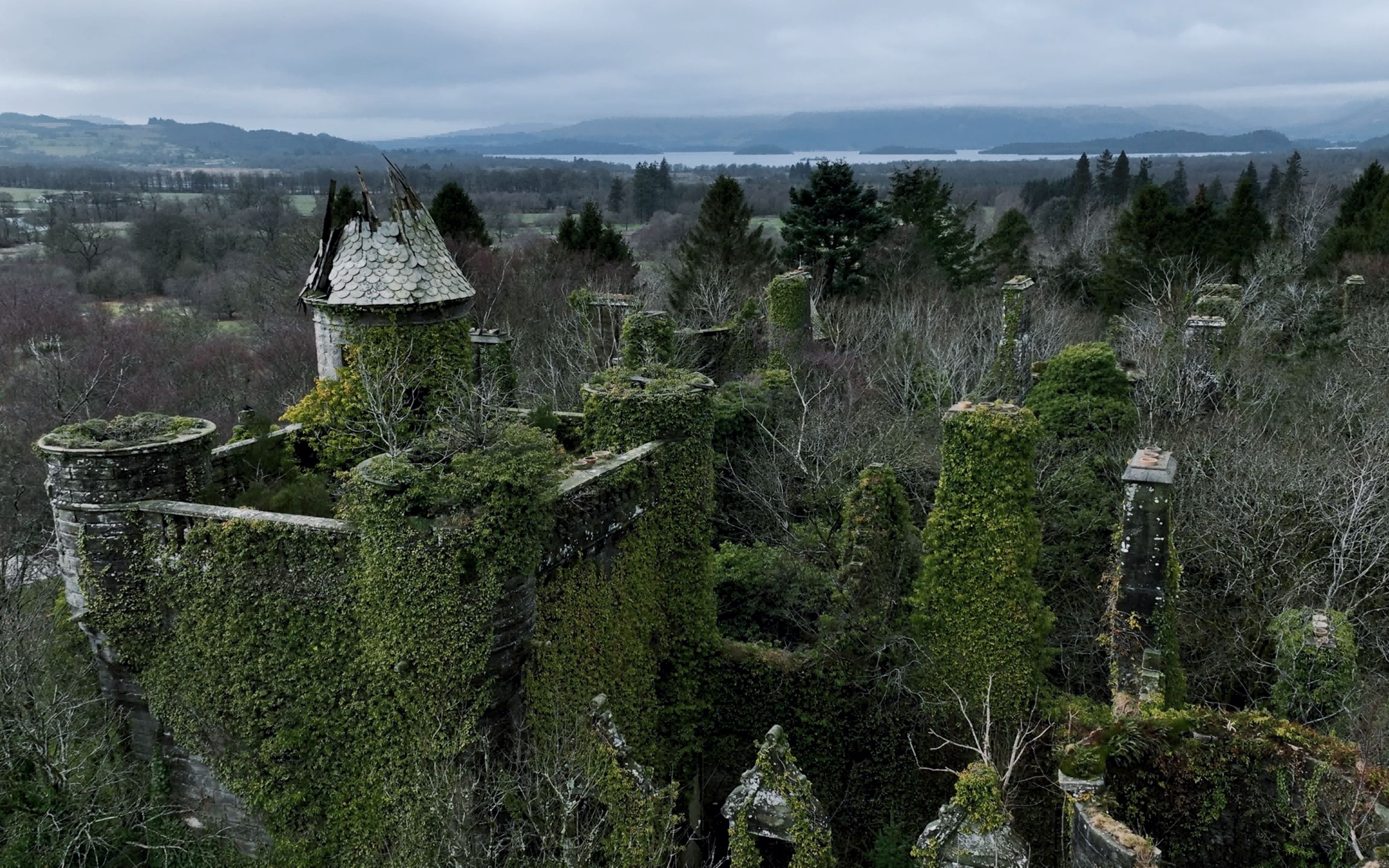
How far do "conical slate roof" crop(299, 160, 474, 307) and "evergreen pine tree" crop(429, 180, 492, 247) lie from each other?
1202 inches

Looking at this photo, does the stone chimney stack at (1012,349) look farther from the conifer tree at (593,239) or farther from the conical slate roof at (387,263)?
the conifer tree at (593,239)

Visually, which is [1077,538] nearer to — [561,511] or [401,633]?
[561,511]

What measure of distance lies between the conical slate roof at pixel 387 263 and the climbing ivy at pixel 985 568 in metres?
8.35

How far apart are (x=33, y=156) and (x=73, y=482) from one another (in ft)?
633

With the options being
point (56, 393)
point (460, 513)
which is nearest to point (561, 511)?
point (460, 513)

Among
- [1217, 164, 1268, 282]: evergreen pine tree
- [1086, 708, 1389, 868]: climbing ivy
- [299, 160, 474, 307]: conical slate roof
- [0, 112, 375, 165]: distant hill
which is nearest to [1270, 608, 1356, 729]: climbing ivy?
[1086, 708, 1389, 868]: climbing ivy

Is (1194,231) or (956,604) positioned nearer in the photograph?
(956,604)

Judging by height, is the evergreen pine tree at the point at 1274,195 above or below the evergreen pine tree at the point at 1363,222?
above

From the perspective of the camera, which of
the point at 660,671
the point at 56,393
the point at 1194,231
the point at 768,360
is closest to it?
the point at 660,671

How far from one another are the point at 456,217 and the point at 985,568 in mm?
37096

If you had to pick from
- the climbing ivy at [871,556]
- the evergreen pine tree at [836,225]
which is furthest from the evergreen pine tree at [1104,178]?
the climbing ivy at [871,556]

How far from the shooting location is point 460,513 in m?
10.8

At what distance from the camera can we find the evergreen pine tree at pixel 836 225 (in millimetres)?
42250

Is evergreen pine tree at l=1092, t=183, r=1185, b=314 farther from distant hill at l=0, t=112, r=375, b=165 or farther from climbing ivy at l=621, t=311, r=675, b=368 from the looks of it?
distant hill at l=0, t=112, r=375, b=165
